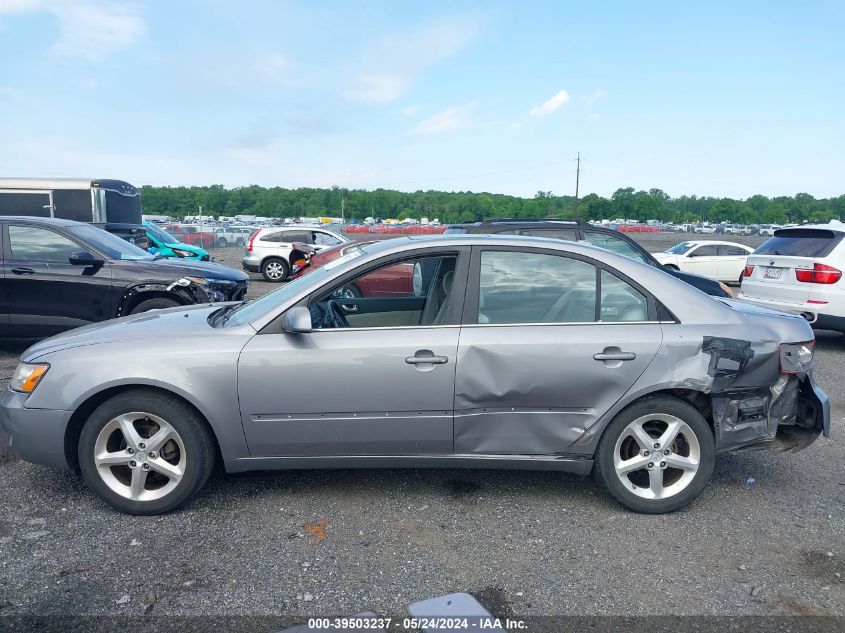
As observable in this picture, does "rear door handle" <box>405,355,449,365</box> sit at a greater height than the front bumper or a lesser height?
greater

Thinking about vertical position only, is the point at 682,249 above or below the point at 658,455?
above

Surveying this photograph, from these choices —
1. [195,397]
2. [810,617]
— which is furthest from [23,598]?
[810,617]

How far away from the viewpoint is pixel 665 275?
3932 mm

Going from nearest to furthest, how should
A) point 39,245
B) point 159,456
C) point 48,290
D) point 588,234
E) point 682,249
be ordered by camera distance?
point 159,456, point 48,290, point 39,245, point 588,234, point 682,249

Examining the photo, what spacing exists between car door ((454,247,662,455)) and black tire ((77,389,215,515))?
1419mm

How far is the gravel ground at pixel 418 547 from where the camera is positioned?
9.64 feet

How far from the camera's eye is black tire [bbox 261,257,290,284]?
1838 centimetres

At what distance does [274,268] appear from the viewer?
1839 centimetres

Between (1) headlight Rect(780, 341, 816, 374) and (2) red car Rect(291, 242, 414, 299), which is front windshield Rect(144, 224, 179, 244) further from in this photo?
(1) headlight Rect(780, 341, 816, 374)

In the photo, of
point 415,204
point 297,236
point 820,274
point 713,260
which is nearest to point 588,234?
point 820,274

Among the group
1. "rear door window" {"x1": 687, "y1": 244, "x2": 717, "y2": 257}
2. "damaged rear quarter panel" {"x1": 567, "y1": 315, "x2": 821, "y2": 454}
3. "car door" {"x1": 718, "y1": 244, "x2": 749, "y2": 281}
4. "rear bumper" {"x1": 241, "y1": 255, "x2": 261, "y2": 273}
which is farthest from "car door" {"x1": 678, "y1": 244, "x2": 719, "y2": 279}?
"damaged rear quarter panel" {"x1": 567, "y1": 315, "x2": 821, "y2": 454}

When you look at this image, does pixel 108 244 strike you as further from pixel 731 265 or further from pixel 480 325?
pixel 731 265

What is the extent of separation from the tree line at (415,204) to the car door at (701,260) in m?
83.4

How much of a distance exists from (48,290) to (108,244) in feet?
2.88
